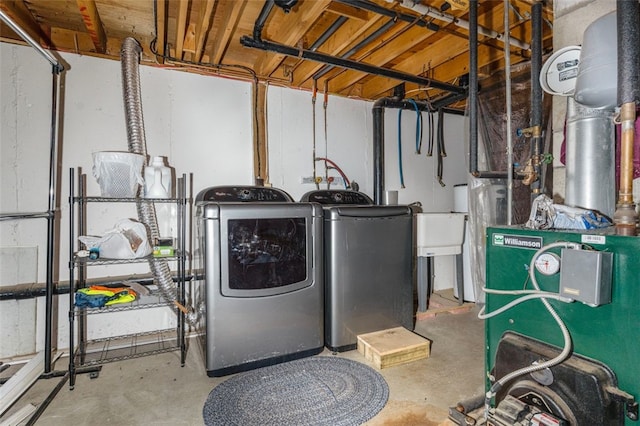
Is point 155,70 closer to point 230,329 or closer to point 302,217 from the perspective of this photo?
point 302,217

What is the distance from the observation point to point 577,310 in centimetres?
105

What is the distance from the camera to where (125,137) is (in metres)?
2.54

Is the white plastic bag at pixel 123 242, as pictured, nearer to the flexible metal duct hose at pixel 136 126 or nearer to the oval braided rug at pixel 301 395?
the flexible metal duct hose at pixel 136 126

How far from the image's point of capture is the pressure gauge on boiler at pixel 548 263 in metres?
1.05

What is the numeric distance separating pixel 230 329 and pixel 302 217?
0.82 metres

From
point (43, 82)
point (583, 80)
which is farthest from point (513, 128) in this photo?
point (43, 82)

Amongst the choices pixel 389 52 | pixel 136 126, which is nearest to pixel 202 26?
pixel 136 126

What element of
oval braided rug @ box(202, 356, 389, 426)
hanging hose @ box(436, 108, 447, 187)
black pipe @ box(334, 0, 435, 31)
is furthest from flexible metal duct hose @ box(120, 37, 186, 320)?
hanging hose @ box(436, 108, 447, 187)

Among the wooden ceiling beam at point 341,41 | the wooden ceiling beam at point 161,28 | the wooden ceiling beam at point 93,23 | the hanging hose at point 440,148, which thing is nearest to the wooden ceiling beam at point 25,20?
the wooden ceiling beam at point 93,23

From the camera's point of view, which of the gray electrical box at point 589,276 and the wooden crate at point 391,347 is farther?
the wooden crate at point 391,347

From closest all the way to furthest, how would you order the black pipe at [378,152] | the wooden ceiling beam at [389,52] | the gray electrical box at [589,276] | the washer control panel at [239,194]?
the gray electrical box at [589,276], the wooden ceiling beam at [389,52], the washer control panel at [239,194], the black pipe at [378,152]

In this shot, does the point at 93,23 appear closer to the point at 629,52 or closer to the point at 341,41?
the point at 341,41

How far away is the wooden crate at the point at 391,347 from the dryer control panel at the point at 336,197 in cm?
118

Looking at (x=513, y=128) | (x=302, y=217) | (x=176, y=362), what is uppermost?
(x=513, y=128)
